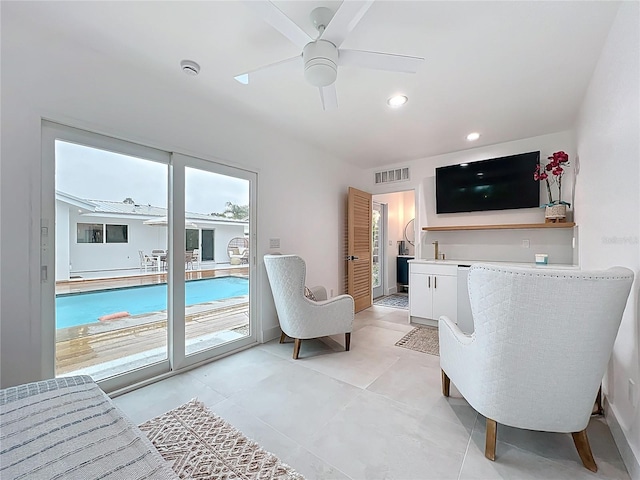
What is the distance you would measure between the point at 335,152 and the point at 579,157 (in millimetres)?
2879

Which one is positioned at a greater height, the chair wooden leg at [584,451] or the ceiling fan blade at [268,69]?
the ceiling fan blade at [268,69]

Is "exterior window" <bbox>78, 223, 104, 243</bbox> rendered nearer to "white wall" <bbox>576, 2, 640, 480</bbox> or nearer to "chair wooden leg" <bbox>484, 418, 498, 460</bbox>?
"chair wooden leg" <bbox>484, 418, 498, 460</bbox>

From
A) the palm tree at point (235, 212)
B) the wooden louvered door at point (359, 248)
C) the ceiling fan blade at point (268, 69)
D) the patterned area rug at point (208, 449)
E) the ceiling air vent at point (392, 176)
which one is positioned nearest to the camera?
the patterned area rug at point (208, 449)

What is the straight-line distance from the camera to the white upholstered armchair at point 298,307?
2707 millimetres

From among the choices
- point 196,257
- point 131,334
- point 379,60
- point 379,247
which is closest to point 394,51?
point 379,60

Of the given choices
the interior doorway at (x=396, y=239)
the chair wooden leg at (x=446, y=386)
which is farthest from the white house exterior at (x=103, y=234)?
the interior doorway at (x=396, y=239)

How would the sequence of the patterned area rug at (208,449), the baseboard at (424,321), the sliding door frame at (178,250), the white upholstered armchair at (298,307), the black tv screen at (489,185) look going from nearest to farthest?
1. the patterned area rug at (208,449)
2. the sliding door frame at (178,250)
3. the white upholstered armchair at (298,307)
4. the black tv screen at (489,185)
5. the baseboard at (424,321)

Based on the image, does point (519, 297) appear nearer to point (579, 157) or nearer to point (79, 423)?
point (79, 423)

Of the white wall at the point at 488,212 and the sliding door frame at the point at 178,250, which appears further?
the white wall at the point at 488,212

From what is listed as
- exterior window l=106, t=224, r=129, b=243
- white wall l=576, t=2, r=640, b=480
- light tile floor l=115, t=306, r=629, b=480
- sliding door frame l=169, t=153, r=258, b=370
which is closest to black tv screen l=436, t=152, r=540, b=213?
white wall l=576, t=2, r=640, b=480

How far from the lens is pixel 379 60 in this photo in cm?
169

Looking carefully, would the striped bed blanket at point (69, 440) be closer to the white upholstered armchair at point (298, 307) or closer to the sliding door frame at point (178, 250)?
the sliding door frame at point (178, 250)

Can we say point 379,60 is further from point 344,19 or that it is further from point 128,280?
point 128,280

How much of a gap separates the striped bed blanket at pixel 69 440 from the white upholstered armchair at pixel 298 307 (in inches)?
68.1
